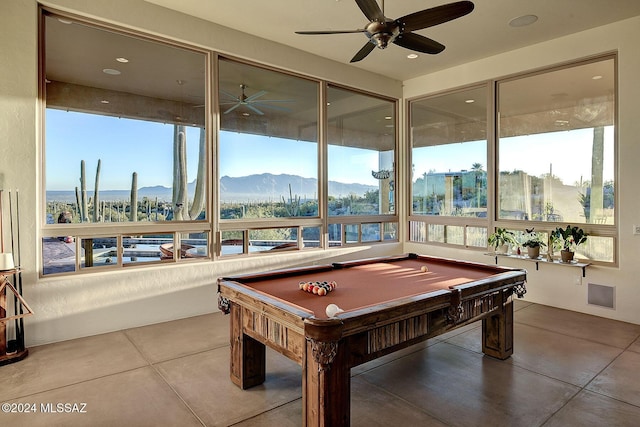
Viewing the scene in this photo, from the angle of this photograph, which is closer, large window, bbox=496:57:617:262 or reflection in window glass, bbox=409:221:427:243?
large window, bbox=496:57:617:262

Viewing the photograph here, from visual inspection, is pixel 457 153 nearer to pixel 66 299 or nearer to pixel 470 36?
pixel 470 36

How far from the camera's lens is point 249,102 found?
5.16 m

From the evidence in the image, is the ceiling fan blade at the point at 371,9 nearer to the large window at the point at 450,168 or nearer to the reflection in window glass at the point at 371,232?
the large window at the point at 450,168

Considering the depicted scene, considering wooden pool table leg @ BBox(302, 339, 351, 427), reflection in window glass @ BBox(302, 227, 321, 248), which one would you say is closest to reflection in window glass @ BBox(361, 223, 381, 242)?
reflection in window glass @ BBox(302, 227, 321, 248)

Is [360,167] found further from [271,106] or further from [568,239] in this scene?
[568,239]

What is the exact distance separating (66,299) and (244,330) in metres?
2.28

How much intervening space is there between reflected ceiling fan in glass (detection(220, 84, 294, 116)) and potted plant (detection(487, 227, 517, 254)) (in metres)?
3.64

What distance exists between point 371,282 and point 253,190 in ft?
8.71

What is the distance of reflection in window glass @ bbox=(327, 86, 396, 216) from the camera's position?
243 inches

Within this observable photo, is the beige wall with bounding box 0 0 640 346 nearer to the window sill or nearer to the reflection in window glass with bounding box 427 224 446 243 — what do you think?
the window sill

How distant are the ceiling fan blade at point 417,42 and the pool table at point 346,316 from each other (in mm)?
2082

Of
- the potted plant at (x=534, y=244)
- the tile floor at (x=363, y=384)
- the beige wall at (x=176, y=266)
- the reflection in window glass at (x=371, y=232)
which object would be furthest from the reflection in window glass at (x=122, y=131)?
the potted plant at (x=534, y=244)

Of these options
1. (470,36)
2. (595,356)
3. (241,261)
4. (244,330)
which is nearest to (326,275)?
(244,330)

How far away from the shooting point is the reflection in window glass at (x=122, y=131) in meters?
3.88
